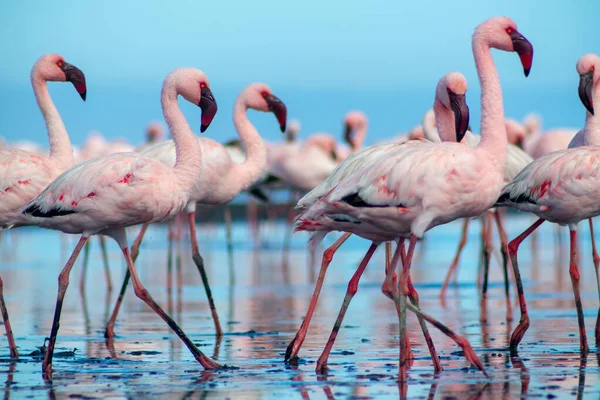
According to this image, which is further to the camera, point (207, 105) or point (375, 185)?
point (207, 105)

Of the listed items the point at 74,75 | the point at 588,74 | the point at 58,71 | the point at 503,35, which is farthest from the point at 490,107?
the point at 58,71

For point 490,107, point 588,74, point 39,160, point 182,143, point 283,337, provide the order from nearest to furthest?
point 490,107
point 182,143
point 39,160
point 283,337
point 588,74

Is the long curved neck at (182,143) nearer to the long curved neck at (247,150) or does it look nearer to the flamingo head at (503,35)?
the flamingo head at (503,35)

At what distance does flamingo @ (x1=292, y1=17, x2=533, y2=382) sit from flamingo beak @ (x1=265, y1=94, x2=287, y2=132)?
3.90 meters

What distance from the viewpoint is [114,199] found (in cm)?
673

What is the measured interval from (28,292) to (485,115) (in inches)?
275

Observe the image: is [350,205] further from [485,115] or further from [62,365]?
[62,365]

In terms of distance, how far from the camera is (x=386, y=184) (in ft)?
20.1

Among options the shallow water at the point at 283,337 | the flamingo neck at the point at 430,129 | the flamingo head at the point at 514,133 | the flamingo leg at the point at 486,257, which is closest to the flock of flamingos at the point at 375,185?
the shallow water at the point at 283,337

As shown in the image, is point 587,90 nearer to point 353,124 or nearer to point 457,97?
point 457,97

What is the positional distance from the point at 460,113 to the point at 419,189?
920 millimetres

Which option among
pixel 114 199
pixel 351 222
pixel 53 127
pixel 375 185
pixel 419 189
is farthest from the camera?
pixel 53 127

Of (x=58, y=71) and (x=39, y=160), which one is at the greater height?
(x=58, y=71)

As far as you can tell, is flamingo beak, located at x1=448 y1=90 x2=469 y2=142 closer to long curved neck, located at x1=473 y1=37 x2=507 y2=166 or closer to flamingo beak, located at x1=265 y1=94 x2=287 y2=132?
long curved neck, located at x1=473 y1=37 x2=507 y2=166
